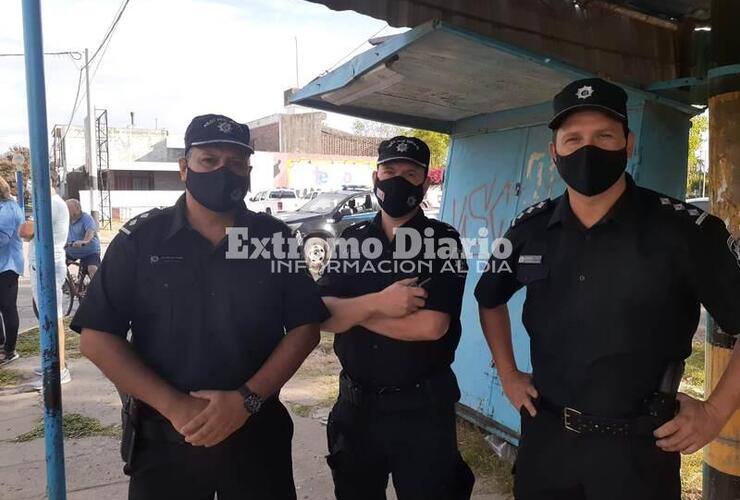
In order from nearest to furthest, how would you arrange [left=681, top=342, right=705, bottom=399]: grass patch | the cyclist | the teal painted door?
the teal painted door → [left=681, top=342, right=705, bottom=399]: grass patch → the cyclist

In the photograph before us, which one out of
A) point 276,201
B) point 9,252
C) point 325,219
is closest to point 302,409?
point 9,252

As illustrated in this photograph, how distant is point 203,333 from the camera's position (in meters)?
1.87

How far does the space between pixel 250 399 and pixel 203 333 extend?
10.7 inches

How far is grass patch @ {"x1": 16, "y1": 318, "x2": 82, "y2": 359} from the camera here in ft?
19.9

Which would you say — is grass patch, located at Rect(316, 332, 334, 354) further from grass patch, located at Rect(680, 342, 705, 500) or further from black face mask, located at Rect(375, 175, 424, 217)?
black face mask, located at Rect(375, 175, 424, 217)

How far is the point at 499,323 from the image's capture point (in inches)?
82.0

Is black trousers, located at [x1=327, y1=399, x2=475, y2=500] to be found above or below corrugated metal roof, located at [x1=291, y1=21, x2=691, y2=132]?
below

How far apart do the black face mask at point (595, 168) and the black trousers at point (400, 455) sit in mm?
1021

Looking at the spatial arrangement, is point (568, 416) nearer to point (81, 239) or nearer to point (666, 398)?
point (666, 398)

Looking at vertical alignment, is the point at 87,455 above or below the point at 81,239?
below

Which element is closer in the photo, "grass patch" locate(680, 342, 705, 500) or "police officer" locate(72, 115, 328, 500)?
"police officer" locate(72, 115, 328, 500)

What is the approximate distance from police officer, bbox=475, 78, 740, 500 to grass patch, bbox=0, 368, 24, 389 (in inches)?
196

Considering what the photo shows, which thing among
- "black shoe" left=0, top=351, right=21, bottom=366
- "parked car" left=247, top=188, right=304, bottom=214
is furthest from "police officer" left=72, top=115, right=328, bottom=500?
"parked car" left=247, top=188, right=304, bottom=214

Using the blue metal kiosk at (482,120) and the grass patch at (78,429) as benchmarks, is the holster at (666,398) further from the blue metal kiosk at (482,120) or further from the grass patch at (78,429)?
the grass patch at (78,429)
